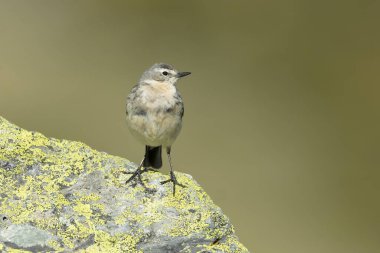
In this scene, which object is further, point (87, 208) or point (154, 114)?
point (154, 114)

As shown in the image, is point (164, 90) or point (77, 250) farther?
point (164, 90)

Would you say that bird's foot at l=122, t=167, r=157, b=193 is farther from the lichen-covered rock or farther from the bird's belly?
the bird's belly

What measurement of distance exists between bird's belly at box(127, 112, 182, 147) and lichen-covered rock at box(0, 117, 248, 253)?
1.16 m

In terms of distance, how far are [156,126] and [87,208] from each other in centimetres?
187

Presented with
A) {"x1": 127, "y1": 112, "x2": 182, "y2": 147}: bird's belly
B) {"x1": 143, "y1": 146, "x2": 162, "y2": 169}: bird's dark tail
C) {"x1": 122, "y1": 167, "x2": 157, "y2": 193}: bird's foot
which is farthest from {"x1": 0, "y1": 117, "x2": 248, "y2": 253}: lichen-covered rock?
{"x1": 143, "y1": 146, "x2": 162, "y2": 169}: bird's dark tail

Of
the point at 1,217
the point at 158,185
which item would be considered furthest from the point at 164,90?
the point at 1,217

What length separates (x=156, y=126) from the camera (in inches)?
244

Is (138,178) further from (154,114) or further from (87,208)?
(154,114)

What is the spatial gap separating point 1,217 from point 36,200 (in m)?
0.30

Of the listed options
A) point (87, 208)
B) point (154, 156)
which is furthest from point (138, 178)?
point (154, 156)

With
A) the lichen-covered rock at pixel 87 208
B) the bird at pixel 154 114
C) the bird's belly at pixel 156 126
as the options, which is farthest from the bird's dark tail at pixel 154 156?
the lichen-covered rock at pixel 87 208

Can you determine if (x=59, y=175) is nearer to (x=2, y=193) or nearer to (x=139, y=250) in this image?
(x=2, y=193)

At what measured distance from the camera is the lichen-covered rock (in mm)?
4191

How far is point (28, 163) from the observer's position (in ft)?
15.5
